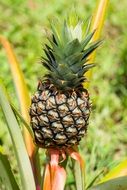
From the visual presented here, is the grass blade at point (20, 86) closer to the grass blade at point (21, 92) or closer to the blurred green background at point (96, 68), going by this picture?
the grass blade at point (21, 92)

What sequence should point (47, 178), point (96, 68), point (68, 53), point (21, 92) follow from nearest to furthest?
point (68, 53)
point (47, 178)
point (21, 92)
point (96, 68)

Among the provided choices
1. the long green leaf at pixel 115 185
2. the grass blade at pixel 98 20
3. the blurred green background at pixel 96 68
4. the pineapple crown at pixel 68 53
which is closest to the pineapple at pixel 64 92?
the pineapple crown at pixel 68 53

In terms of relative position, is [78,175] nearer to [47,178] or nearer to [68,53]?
[47,178]

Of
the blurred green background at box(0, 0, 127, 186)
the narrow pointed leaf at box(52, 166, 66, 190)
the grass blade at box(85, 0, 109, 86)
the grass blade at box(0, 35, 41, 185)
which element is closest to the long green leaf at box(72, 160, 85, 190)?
the narrow pointed leaf at box(52, 166, 66, 190)

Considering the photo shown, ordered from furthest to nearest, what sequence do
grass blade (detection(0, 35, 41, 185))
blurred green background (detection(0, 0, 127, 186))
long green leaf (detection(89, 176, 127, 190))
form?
1. blurred green background (detection(0, 0, 127, 186))
2. grass blade (detection(0, 35, 41, 185))
3. long green leaf (detection(89, 176, 127, 190))

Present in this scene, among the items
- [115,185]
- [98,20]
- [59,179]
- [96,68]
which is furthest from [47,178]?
[96,68]

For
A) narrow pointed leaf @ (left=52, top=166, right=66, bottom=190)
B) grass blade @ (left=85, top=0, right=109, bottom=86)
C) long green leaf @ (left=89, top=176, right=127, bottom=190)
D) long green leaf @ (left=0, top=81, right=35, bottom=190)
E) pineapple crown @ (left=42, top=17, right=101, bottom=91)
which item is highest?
grass blade @ (left=85, top=0, right=109, bottom=86)

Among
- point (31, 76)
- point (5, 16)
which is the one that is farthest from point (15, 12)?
point (31, 76)

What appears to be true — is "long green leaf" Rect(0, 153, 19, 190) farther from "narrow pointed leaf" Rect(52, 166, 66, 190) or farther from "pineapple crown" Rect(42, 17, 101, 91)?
"pineapple crown" Rect(42, 17, 101, 91)
